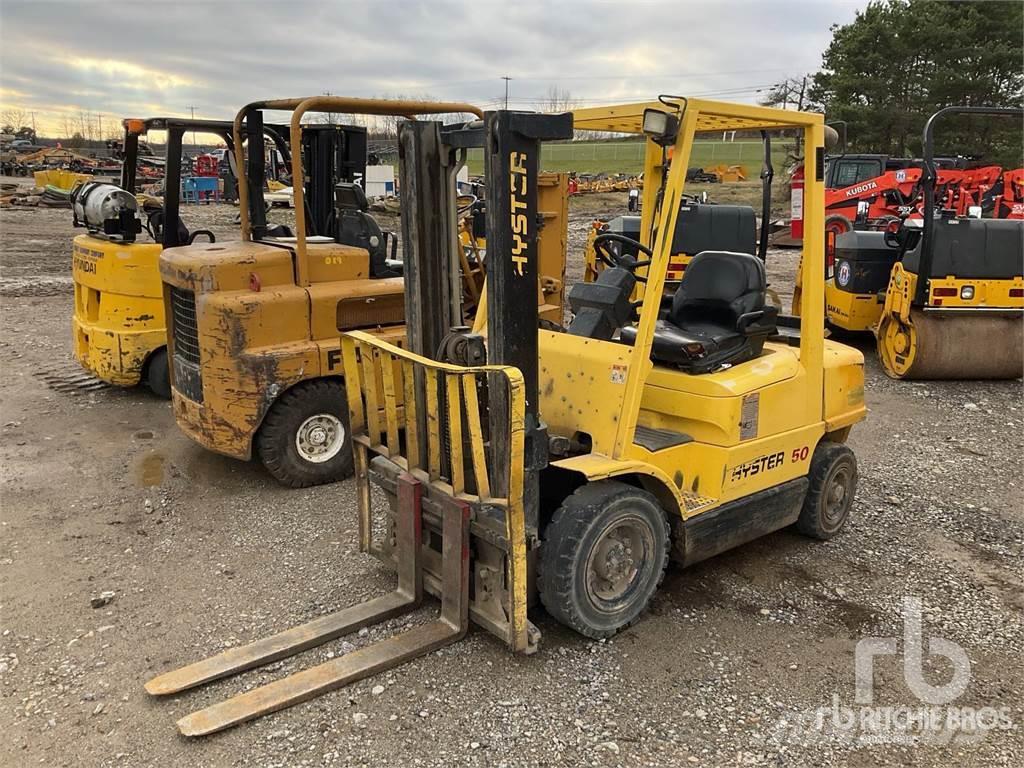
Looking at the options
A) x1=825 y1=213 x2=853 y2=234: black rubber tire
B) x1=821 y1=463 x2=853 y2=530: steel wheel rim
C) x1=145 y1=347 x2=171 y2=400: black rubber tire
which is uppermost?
x1=825 y1=213 x2=853 y2=234: black rubber tire

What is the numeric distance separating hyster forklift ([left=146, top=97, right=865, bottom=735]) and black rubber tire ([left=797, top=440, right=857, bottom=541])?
0.19m

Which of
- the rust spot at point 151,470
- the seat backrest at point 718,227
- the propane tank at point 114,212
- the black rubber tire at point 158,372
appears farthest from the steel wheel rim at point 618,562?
the seat backrest at point 718,227

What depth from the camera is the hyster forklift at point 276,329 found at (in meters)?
5.18

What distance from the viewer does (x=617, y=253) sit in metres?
4.57

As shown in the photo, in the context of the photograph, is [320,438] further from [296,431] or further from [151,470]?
[151,470]

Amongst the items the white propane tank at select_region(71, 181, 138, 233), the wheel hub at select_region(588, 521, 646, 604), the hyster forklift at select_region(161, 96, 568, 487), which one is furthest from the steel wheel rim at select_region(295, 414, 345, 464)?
the white propane tank at select_region(71, 181, 138, 233)

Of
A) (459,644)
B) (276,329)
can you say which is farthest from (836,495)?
(276,329)

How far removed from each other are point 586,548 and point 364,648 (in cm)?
104

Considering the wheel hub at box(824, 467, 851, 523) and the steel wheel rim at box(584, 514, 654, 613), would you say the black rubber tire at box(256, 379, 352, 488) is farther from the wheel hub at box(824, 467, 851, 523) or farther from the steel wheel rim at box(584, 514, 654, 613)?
the wheel hub at box(824, 467, 851, 523)

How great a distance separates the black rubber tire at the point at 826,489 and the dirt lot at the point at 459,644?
4.6 inches

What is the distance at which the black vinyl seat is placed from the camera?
401cm

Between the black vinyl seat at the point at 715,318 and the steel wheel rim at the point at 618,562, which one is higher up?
the black vinyl seat at the point at 715,318

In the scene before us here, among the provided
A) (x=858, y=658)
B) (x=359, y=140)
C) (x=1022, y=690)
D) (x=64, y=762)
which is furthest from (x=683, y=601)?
(x=359, y=140)

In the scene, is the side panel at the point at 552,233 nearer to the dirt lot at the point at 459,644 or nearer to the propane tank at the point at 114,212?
the dirt lot at the point at 459,644
